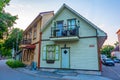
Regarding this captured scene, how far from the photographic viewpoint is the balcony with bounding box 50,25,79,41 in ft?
50.4

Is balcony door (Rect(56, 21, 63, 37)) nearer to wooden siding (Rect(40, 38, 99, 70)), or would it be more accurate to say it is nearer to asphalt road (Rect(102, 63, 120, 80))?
wooden siding (Rect(40, 38, 99, 70))

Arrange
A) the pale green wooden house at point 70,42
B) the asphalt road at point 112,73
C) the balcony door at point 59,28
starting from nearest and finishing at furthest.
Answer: the asphalt road at point 112,73, the pale green wooden house at point 70,42, the balcony door at point 59,28

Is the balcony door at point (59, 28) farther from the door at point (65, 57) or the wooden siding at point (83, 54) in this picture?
the door at point (65, 57)

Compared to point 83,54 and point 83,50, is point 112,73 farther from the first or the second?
point 83,50

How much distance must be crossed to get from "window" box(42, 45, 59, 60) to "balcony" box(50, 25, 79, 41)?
1.35 metres

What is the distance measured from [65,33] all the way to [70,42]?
1.22 metres

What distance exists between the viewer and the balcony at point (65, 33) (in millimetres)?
15373

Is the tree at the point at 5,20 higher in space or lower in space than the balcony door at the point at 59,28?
higher

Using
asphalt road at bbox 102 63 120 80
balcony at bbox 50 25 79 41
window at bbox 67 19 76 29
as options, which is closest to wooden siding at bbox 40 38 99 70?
balcony at bbox 50 25 79 41

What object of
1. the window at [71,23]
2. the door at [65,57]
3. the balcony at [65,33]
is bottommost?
the door at [65,57]

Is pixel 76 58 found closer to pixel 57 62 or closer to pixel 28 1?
pixel 57 62

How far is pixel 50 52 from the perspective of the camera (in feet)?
56.1

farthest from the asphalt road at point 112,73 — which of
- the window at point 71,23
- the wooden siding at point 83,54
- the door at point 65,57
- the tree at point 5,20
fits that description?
the tree at point 5,20

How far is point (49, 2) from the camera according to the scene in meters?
15.8
